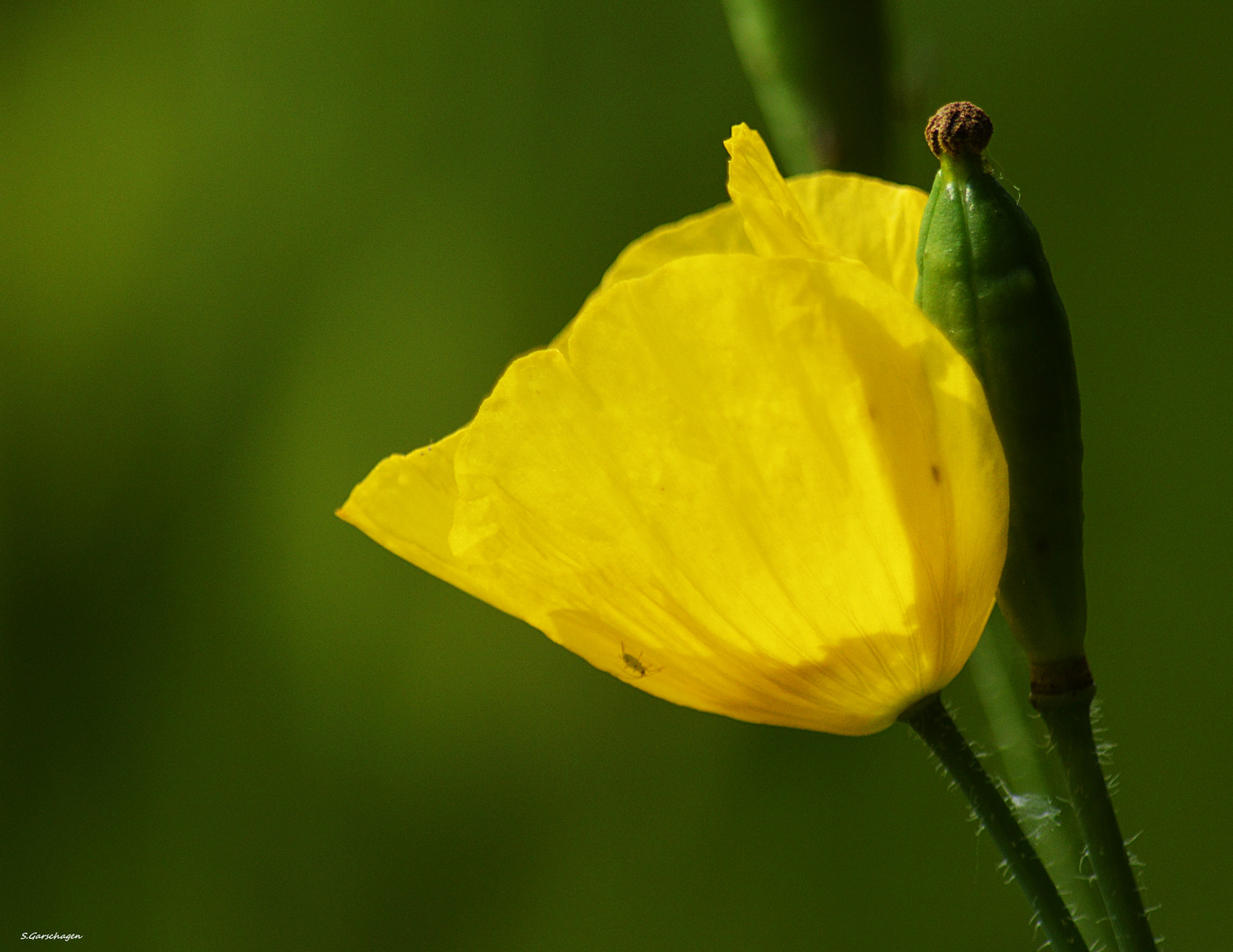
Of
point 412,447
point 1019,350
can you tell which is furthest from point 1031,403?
point 412,447

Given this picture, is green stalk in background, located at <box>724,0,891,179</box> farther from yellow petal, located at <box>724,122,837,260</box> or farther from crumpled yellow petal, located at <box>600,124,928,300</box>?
yellow petal, located at <box>724,122,837,260</box>

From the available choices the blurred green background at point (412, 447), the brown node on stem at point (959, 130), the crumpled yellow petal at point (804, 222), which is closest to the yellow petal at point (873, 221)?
the crumpled yellow petal at point (804, 222)

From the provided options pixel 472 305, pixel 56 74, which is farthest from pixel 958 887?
pixel 56 74

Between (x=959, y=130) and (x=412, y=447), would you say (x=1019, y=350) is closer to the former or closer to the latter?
(x=959, y=130)

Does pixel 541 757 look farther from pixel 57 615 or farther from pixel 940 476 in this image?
pixel 940 476

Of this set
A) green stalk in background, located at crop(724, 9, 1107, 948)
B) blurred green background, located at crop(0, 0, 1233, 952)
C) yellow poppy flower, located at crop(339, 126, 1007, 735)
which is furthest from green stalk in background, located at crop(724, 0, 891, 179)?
blurred green background, located at crop(0, 0, 1233, 952)

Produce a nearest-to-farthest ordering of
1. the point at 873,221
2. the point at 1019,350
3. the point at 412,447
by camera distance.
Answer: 1. the point at 1019,350
2. the point at 873,221
3. the point at 412,447
